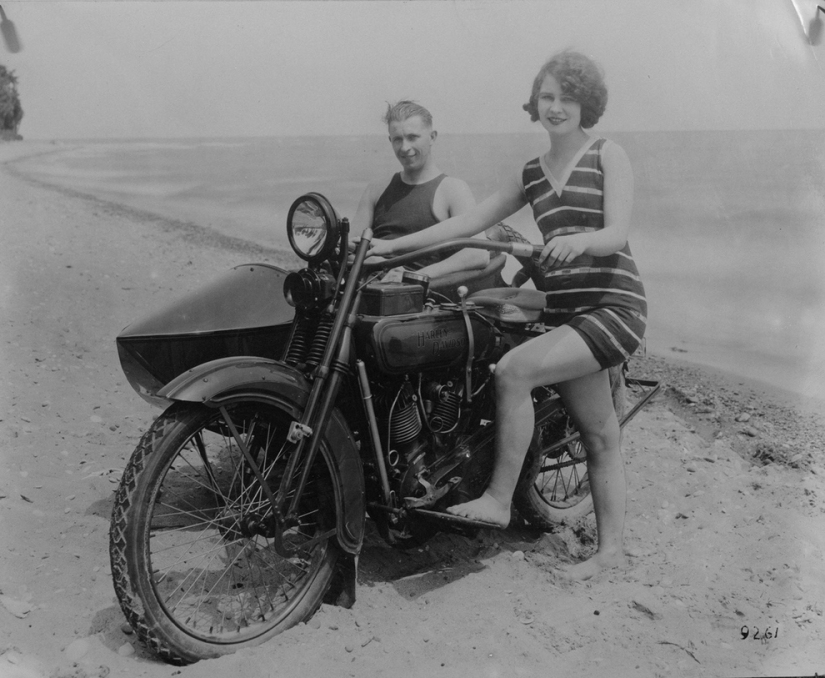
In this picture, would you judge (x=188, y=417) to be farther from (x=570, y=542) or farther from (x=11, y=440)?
(x=570, y=542)

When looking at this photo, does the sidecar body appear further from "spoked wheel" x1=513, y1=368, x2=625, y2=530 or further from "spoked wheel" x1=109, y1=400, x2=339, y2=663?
"spoked wheel" x1=513, y1=368, x2=625, y2=530

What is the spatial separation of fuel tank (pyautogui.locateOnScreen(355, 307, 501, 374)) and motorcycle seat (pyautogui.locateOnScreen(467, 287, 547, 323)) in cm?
11

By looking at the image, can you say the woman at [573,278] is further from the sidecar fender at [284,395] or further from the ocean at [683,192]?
the sidecar fender at [284,395]

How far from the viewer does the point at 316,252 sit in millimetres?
2451

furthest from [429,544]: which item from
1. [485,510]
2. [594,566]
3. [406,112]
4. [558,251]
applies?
[406,112]

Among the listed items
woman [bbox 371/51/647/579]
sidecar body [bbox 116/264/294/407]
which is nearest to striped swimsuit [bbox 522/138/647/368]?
woman [bbox 371/51/647/579]

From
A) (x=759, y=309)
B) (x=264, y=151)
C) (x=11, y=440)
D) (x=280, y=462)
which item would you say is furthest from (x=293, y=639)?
(x=759, y=309)

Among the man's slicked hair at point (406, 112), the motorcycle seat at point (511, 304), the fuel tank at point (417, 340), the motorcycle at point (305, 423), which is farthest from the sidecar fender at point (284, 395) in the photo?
the man's slicked hair at point (406, 112)

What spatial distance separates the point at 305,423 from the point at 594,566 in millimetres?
1363

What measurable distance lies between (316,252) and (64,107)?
1.61 m

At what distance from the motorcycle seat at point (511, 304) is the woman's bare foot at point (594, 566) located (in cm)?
98

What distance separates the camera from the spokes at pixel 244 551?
2.39 m

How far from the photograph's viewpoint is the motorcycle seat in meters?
2.89

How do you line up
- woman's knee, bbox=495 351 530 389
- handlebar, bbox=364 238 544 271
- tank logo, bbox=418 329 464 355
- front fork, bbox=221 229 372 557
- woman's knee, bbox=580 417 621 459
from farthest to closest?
woman's knee, bbox=580 417 621 459 → woman's knee, bbox=495 351 530 389 → tank logo, bbox=418 329 464 355 → handlebar, bbox=364 238 544 271 → front fork, bbox=221 229 372 557
